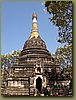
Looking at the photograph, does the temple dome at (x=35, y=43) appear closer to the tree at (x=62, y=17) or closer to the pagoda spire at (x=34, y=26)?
the pagoda spire at (x=34, y=26)

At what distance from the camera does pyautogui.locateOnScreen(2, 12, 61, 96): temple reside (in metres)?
6.60

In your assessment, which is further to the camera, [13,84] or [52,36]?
[13,84]

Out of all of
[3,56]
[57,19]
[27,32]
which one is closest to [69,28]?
[57,19]

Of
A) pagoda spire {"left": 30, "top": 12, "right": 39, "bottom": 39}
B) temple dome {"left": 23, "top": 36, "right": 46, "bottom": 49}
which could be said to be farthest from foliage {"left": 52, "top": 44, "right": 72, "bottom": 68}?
pagoda spire {"left": 30, "top": 12, "right": 39, "bottom": 39}

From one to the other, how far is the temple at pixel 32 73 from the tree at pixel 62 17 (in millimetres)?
309

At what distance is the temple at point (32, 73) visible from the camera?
660cm

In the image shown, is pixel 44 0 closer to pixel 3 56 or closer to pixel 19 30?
pixel 19 30

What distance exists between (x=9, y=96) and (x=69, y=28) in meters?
1.56

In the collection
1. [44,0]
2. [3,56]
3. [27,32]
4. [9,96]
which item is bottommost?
[9,96]

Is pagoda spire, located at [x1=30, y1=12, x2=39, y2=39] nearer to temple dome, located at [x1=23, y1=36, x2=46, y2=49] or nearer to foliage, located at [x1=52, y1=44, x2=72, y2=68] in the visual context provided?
temple dome, located at [x1=23, y1=36, x2=46, y2=49]

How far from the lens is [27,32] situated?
Result: 6.68 m

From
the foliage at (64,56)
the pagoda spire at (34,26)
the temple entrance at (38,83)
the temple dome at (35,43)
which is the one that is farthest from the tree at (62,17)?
the temple entrance at (38,83)

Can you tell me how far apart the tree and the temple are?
1.01 feet

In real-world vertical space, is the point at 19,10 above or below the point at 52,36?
above
